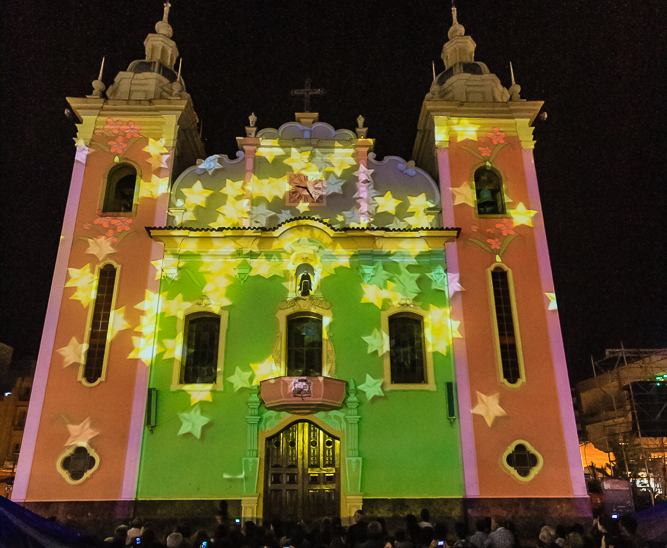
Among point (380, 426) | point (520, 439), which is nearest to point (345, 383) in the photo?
point (380, 426)

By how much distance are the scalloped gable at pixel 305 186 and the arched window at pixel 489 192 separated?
4.44ft

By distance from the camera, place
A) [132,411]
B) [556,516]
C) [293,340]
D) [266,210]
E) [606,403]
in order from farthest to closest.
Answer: [606,403]
[266,210]
[293,340]
[132,411]
[556,516]

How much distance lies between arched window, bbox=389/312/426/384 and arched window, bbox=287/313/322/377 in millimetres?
1999

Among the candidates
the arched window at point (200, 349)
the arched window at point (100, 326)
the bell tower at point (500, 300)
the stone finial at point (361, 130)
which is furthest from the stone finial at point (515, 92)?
the arched window at point (100, 326)

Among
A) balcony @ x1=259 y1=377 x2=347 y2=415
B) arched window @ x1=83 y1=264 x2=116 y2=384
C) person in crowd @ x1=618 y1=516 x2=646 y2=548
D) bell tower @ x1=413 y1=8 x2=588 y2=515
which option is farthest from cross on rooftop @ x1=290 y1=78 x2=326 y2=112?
person in crowd @ x1=618 y1=516 x2=646 y2=548

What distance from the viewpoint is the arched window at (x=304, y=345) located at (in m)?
15.4

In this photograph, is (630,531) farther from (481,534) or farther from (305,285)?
(305,285)

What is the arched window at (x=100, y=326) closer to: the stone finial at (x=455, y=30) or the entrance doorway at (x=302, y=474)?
the entrance doorway at (x=302, y=474)

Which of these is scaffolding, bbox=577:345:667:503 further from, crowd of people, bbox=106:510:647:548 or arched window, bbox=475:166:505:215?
crowd of people, bbox=106:510:647:548

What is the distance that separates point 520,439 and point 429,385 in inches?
102

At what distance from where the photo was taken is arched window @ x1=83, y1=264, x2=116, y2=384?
49.7 feet

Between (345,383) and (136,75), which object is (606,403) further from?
(136,75)

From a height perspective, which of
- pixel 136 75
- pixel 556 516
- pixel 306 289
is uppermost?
pixel 136 75

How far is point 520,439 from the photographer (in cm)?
1442
